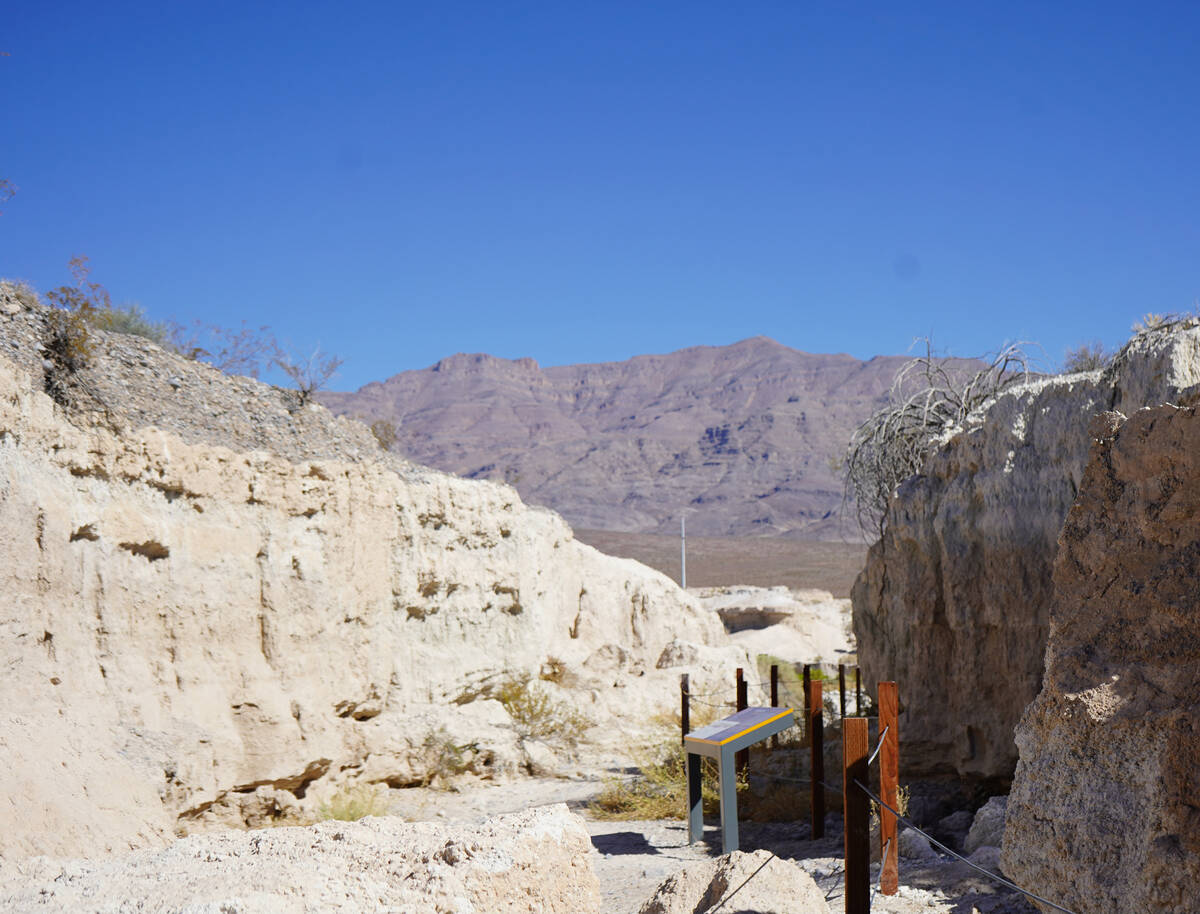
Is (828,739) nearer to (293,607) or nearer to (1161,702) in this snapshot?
(293,607)

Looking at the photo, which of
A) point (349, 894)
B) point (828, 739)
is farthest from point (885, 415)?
point (349, 894)

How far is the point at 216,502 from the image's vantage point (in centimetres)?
910

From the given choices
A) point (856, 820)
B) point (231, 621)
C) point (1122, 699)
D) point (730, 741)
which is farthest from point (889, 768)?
→ point (231, 621)

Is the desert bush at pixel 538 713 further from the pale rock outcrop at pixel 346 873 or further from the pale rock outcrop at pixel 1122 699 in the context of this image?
the pale rock outcrop at pixel 1122 699

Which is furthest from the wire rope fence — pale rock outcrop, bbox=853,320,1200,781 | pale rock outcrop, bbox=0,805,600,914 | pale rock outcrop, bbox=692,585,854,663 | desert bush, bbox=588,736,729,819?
pale rock outcrop, bbox=692,585,854,663

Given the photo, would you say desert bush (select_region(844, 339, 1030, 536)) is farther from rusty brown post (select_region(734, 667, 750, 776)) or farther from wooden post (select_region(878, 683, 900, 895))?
wooden post (select_region(878, 683, 900, 895))

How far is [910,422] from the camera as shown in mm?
11211

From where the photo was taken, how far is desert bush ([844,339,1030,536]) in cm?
1023

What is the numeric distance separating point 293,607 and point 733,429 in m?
112

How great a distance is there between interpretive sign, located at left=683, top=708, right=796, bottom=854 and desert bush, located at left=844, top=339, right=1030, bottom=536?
3.87 m

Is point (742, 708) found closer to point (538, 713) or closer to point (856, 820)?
point (538, 713)

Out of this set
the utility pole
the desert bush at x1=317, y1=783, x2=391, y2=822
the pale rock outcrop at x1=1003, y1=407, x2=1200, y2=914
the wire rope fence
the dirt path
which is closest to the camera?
the pale rock outcrop at x1=1003, y1=407, x2=1200, y2=914

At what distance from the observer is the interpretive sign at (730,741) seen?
6586mm

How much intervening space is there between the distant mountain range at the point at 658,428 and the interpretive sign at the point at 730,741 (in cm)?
5725
